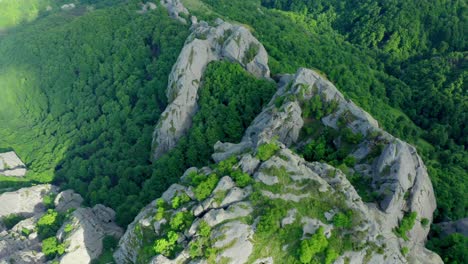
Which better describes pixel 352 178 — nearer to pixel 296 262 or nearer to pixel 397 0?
pixel 296 262

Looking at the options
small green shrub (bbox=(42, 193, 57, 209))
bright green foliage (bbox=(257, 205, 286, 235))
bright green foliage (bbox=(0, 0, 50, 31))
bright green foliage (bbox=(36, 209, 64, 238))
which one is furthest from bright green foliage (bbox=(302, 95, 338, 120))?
bright green foliage (bbox=(0, 0, 50, 31))

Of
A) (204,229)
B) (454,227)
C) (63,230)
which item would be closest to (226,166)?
(204,229)

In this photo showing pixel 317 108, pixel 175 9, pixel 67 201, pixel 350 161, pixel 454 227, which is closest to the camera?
pixel 350 161

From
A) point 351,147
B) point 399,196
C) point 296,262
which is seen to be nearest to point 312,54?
point 351,147

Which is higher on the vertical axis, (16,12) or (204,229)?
(204,229)

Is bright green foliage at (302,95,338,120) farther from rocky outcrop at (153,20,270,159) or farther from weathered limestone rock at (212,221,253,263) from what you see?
weathered limestone rock at (212,221,253,263)

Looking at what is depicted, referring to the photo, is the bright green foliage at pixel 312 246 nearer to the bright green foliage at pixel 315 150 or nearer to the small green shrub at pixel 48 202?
the bright green foliage at pixel 315 150

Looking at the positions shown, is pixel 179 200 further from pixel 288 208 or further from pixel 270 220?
pixel 288 208
